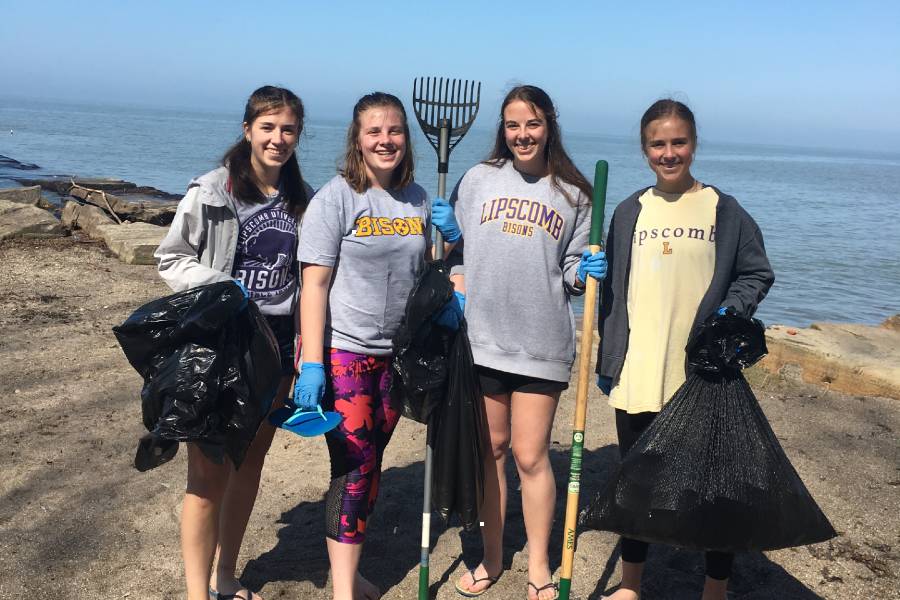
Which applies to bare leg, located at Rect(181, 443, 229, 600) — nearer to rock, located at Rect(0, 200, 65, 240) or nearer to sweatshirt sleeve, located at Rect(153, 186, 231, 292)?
sweatshirt sleeve, located at Rect(153, 186, 231, 292)

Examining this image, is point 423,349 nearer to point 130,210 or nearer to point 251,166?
point 251,166

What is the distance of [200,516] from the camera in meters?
2.98

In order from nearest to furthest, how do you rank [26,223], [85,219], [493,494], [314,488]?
1. [493,494]
2. [314,488]
3. [26,223]
4. [85,219]

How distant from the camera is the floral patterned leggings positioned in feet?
9.98

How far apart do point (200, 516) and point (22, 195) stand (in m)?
13.5

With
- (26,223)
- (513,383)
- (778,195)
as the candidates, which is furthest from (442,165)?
(778,195)

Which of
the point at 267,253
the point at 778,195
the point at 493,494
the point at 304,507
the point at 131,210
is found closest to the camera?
the point at 267,253

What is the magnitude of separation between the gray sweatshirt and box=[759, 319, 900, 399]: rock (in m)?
3.70

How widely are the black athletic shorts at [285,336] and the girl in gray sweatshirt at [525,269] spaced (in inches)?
27.7

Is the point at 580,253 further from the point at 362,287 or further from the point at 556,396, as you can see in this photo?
the point at 362,287

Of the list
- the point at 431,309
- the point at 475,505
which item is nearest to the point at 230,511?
the point at 475,505

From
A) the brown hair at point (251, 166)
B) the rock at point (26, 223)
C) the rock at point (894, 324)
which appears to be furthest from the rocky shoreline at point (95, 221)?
the rock at point (894, 324)

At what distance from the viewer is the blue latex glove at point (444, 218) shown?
3.17 m

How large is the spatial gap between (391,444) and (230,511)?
1885mm
